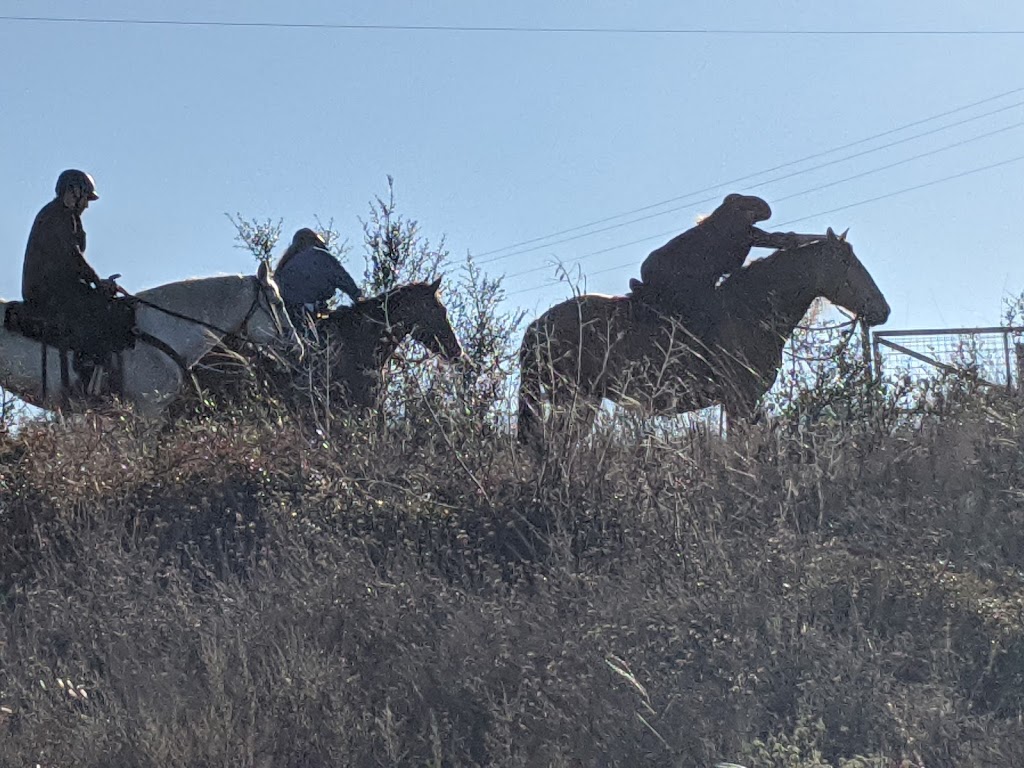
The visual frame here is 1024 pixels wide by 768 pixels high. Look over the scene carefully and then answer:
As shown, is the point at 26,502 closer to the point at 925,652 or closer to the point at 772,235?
the point at 925,652

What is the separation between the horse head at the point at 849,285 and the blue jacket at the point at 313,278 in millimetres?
4443

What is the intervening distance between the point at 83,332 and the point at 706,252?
5.19m

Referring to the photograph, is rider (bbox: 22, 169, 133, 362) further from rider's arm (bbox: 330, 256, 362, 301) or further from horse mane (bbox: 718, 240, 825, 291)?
horse mane (bbox: 718, 240, 825, 291)

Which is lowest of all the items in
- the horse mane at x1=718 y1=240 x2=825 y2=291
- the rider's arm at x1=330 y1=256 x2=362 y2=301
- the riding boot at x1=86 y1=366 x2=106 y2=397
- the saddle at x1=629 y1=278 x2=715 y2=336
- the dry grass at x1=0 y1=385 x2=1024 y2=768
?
the dry grass at x1=0 y1=385 x2=1024 y2=768

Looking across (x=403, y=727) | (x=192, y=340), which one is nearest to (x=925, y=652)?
(x=403, y=727)

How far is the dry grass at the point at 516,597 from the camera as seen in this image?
5.01 m

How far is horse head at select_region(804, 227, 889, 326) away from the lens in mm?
11359

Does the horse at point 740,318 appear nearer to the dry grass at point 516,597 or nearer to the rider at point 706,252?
the rider at point 706,252

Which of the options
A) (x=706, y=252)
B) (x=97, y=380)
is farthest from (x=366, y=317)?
(x=706, y=252)

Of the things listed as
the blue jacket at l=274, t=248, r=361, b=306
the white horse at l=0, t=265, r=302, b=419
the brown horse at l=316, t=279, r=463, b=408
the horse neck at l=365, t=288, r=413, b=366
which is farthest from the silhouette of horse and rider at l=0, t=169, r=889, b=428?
the blue jacket at l=274, t=248, r=361, b=306

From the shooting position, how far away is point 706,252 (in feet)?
37.9

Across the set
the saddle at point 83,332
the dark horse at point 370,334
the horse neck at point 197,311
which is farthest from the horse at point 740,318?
the saddle at point 83,332

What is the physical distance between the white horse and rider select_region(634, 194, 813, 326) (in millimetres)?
3044

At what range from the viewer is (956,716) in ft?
15.9
